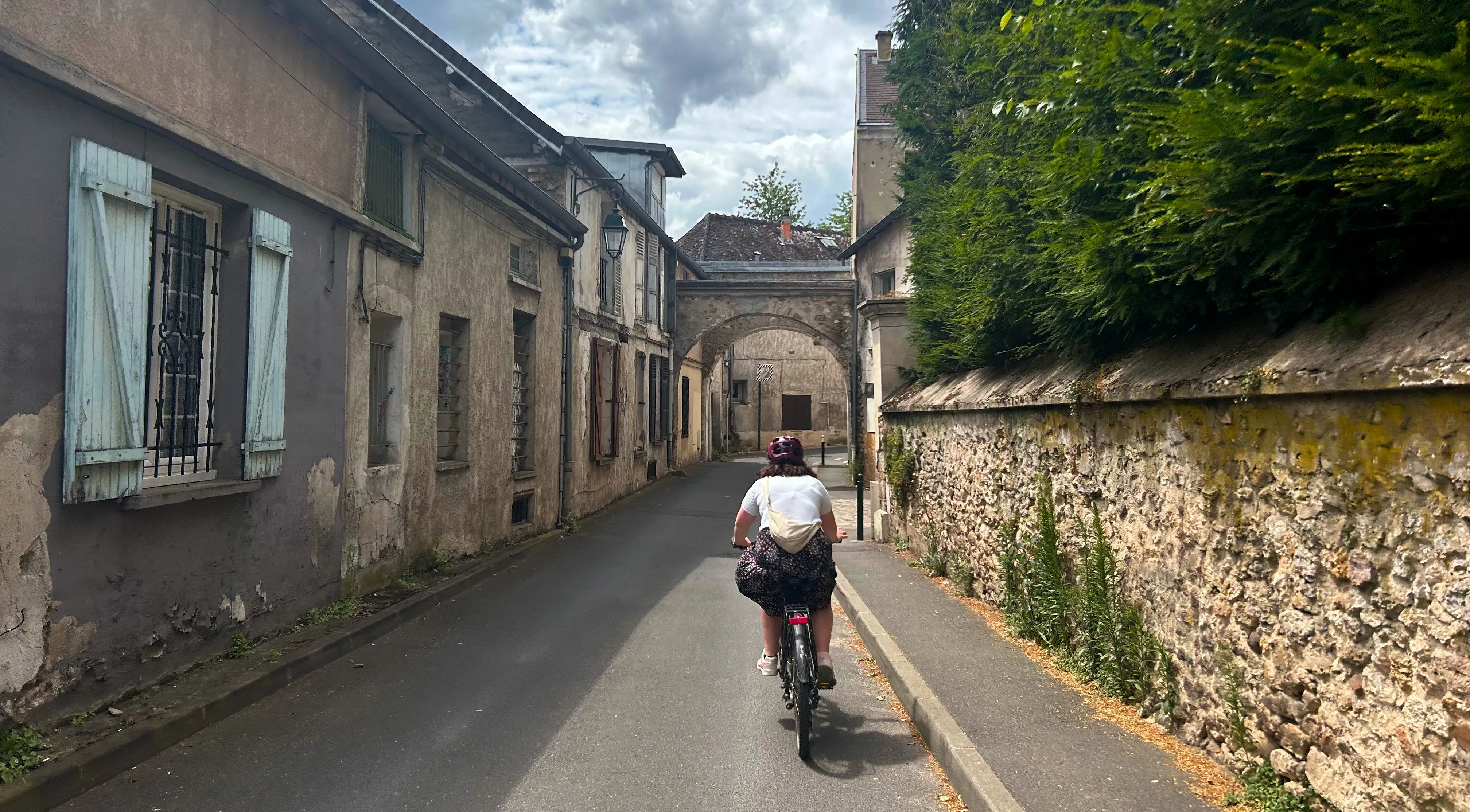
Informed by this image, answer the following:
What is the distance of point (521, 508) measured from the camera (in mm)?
12812

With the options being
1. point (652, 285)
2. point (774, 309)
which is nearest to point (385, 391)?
point (652, 285)

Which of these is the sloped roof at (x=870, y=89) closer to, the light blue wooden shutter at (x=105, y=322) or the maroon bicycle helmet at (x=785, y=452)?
the maroon bicycle helmet at (x=785, y=452)

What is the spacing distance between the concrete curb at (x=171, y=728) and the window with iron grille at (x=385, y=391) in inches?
61.4

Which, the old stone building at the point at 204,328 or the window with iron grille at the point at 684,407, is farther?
the window with iron grille at the point at 684,407

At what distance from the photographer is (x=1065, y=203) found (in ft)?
16.3

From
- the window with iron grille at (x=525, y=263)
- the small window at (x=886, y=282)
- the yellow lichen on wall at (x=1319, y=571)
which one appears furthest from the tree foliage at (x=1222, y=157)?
the small window at (x=886, y=282)

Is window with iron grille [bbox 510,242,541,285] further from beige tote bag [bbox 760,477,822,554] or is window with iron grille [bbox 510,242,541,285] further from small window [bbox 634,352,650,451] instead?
beige tote bag [bbox 760,477,822,554]

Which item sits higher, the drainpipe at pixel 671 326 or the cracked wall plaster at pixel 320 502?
the drainpipe at pixel 671 326

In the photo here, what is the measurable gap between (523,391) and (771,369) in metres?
29.3

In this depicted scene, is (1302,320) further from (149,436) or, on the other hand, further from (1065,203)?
(149,436)

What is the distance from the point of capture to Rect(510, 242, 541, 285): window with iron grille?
40.1ft

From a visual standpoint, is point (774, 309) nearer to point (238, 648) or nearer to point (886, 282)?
point (886, 282)

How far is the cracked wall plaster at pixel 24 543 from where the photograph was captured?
13.3 feet

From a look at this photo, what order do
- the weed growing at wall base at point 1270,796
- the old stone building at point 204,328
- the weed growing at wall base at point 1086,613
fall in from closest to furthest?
the weed growing at wall base at point 1270,796 < the old stone building at point 204,328 < the weed growing at wall base at point 1086,613
